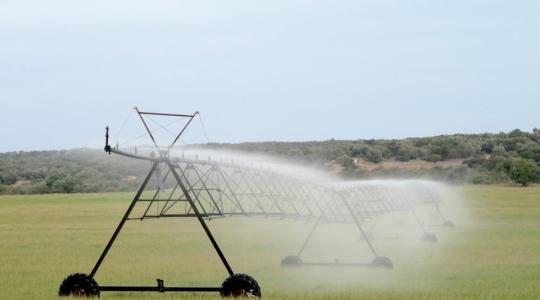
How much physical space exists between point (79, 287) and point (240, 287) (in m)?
3.19

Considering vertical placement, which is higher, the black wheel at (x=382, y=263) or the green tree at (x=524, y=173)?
the green tree at (x=524, y=173)

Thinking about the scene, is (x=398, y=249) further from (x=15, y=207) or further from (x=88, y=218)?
(x=15, y=207)

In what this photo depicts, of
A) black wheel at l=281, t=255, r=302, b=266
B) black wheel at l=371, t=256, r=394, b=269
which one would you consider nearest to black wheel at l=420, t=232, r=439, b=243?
black wheel at l=371, t=256, r=394, b=269

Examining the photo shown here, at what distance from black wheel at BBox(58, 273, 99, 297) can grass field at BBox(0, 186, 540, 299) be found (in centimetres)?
117

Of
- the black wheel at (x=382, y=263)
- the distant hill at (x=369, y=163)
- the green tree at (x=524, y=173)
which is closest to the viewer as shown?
the black wheel at (x=382, y=263)

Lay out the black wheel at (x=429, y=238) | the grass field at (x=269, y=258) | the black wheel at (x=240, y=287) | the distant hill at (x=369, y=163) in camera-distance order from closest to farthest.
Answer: the black wheel at (x=240, y=287) < the grass field at (x=269, y=258) < the black wheel at (x=429, y=238) < the distant hill at (x=369, y=163)

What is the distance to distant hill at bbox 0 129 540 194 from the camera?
10312 cm

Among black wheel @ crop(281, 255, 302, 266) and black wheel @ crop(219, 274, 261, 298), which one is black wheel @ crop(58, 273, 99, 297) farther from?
black wheel @ crop(281, 255, 302, 266)

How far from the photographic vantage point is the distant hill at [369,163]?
103 meters

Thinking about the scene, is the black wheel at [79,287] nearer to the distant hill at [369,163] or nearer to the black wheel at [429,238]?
the black wheel at [429,238]

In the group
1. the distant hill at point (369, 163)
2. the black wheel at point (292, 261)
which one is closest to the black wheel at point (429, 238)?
the black wheel at point (292, 261)

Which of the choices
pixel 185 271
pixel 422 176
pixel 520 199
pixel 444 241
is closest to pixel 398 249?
pixel 444 241

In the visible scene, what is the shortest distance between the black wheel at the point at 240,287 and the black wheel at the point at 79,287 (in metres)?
2.59

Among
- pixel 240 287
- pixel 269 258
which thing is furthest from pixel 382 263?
pixel 240 287
